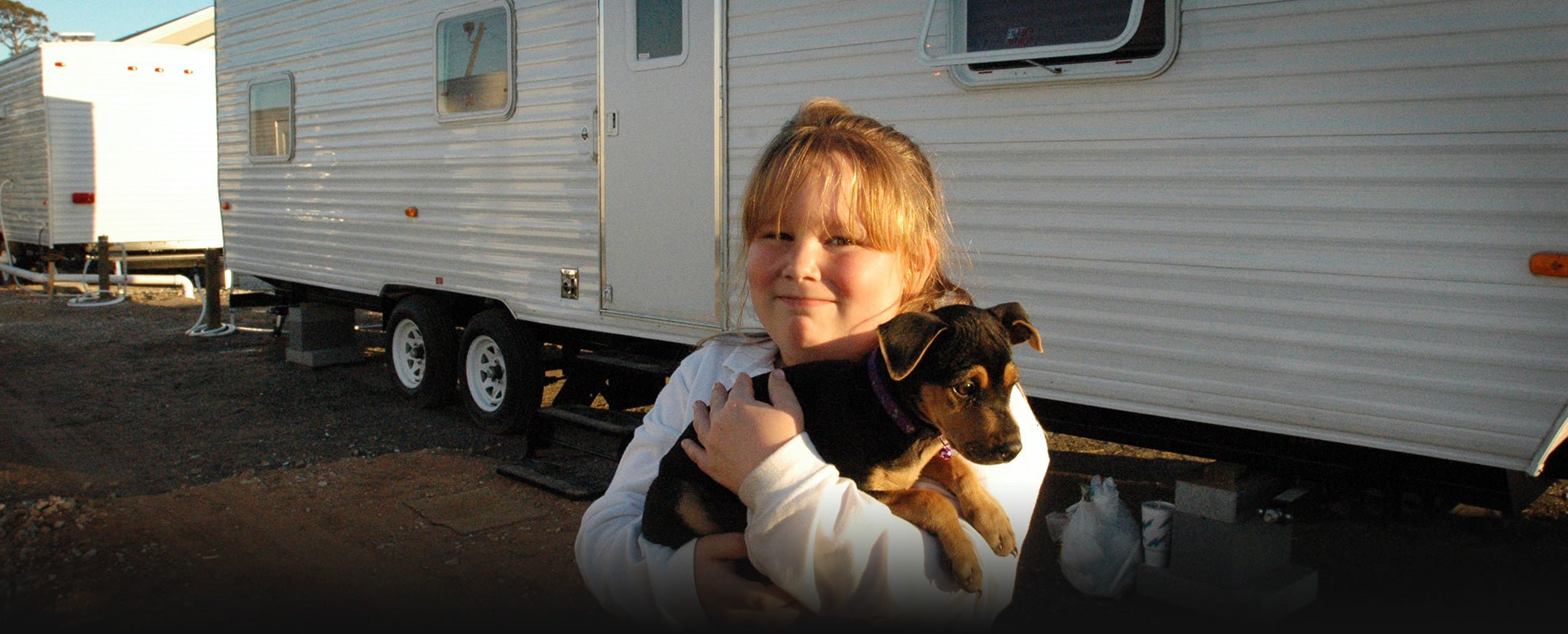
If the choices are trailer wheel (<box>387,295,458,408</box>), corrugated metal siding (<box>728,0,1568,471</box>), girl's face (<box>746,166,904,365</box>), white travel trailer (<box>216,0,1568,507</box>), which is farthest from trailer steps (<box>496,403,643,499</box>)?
girl's face (<box>746,166,904,365</box>)

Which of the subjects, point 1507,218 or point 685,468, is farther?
point 1507,218

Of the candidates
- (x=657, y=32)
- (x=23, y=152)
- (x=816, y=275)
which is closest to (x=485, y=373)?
(x=657, y=32)

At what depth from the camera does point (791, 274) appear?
1545 mm

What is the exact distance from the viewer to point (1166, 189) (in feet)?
12.6

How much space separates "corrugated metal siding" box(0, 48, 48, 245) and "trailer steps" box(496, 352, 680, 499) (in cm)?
1237

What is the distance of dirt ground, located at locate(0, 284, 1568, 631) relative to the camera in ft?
12.8

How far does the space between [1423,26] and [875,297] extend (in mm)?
2622

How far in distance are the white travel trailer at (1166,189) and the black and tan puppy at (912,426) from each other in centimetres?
177

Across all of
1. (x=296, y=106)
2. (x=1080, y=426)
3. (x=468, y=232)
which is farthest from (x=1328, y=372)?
(x=296, y=106)

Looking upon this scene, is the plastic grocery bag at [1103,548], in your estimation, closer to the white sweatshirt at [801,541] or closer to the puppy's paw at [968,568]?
the white sweatshirt at [801,541]

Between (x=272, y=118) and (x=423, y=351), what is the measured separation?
2.55 meters

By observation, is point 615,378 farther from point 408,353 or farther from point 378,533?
point 378,533

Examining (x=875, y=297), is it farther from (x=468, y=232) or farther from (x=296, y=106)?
(x=296, y=106)

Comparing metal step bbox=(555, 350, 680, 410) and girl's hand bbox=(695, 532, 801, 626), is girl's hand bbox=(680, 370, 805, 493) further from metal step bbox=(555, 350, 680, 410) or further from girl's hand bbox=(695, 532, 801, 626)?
metal step bbox=(555, 350, 680, 410)
